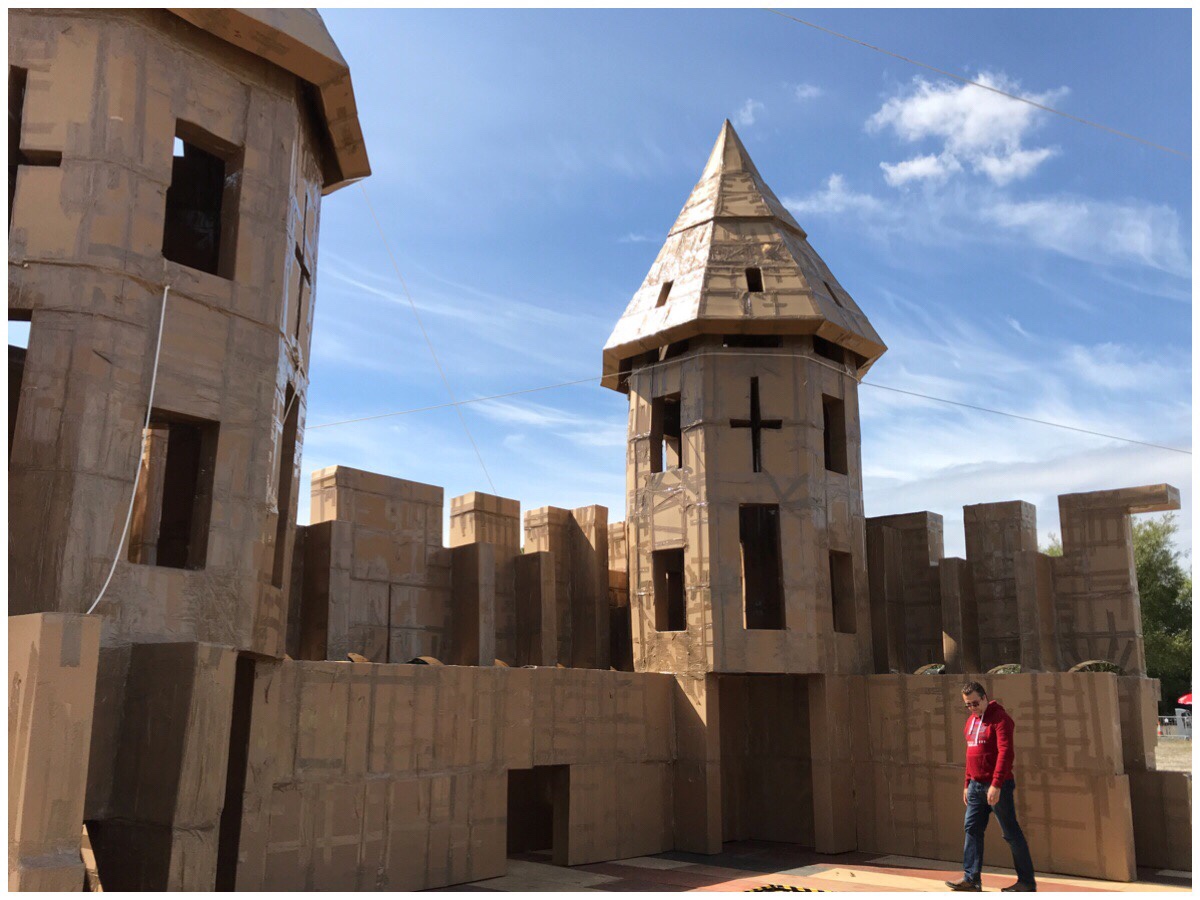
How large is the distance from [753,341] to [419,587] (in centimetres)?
754

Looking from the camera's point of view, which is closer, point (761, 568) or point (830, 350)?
point (830, 350)

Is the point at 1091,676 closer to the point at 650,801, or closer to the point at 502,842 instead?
the point at 650,801

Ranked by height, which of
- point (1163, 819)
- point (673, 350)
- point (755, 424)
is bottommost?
point (1163, 819)

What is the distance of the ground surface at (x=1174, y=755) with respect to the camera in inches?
875

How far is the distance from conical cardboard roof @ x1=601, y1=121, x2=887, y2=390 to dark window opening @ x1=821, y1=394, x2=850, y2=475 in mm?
1118

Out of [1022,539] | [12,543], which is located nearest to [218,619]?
[12,543]

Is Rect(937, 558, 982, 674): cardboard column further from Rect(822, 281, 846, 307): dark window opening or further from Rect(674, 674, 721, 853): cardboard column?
Rect(822, 281, 846, 307): dark window opening

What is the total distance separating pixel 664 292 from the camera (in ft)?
64.3

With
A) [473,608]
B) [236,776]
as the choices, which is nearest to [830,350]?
[473,608]

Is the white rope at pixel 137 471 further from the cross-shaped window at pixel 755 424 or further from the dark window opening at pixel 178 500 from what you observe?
the cross-shaped window at pixel 755 424

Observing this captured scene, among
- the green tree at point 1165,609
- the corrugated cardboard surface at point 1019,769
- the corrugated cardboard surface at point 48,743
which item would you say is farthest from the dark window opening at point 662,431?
the green tree at point 1165,609

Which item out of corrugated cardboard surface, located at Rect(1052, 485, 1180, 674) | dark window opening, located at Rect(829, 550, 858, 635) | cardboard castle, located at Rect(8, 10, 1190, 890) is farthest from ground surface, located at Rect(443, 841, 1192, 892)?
corrugated cardboard surface, located at Rect(1052, 485, 1180, 674)

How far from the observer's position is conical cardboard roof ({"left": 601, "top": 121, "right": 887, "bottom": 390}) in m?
18.1

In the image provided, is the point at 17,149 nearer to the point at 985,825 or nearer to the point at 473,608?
the point at 473,608
